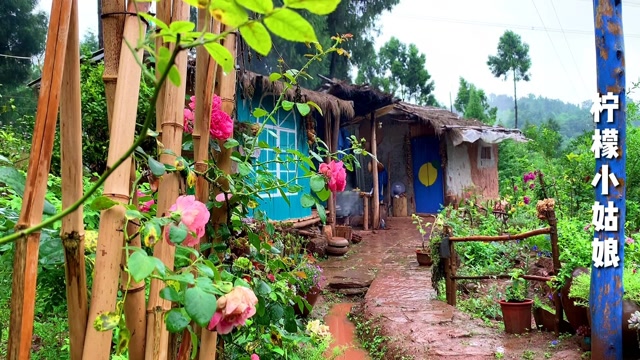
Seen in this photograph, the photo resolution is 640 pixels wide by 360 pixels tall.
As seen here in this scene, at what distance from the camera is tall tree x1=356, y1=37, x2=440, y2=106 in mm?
19859

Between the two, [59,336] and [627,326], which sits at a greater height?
[59,336]

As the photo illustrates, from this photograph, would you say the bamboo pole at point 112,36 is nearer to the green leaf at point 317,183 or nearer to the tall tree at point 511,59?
the green leaf at point 317,183

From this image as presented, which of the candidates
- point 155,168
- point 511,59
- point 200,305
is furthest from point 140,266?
point 511,59

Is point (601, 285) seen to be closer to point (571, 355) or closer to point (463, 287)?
point (571, 355)

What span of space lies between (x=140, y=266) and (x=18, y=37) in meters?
16.4

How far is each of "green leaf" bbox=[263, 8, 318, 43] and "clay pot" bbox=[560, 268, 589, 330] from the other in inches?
143

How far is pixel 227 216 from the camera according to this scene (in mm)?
1240

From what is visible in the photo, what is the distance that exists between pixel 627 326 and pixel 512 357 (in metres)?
0.77

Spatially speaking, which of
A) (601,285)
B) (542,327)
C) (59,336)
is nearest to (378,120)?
(542,327)

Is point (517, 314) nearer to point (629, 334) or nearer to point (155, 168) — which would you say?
point (629, 334)

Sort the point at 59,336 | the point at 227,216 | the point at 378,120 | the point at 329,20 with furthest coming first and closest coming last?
the point at 329,20 → the point at 378,120 → the point at 59,336 → the point at 227,216

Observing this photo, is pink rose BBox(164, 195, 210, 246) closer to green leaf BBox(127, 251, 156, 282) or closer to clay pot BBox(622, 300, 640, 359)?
green leaf BBox(127, 251, 156, 282)

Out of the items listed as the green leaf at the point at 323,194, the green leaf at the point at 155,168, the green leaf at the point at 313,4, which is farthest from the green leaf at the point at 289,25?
the green leaf at the point at 323,194

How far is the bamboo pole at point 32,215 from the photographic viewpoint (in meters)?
0.55
